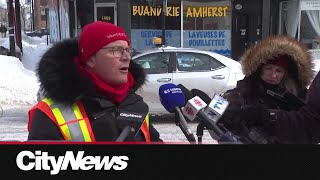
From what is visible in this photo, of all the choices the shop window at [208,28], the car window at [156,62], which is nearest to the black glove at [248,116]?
the car window at [156,62]

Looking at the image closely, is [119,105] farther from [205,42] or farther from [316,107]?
[205,42]

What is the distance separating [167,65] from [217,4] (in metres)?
9.40

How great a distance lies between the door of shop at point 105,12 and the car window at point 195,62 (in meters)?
9.34

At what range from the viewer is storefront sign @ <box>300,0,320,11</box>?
16.4 metres

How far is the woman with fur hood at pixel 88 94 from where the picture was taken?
1.93m

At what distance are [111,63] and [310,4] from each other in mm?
15686

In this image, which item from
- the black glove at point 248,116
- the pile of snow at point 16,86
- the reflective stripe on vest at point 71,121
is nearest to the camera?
the reflective stripe on vest at point 71,121

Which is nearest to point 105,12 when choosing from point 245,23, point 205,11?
point 205,11

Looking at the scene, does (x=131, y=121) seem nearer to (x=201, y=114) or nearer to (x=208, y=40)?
(x=201, y=114)

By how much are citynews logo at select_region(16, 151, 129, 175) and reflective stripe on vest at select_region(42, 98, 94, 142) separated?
0.74ft

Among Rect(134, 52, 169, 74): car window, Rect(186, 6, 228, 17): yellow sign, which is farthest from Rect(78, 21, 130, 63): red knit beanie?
Rect(186, 6, 228, 17): yellow sign

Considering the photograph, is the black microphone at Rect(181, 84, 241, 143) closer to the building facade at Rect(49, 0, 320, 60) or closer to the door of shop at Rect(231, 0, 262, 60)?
the building facade at Rect(49, 0, 320, 60)

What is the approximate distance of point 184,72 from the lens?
8.77 meters

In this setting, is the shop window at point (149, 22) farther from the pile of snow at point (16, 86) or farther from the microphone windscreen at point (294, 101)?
the microphone windscreen at point (294, 101)
